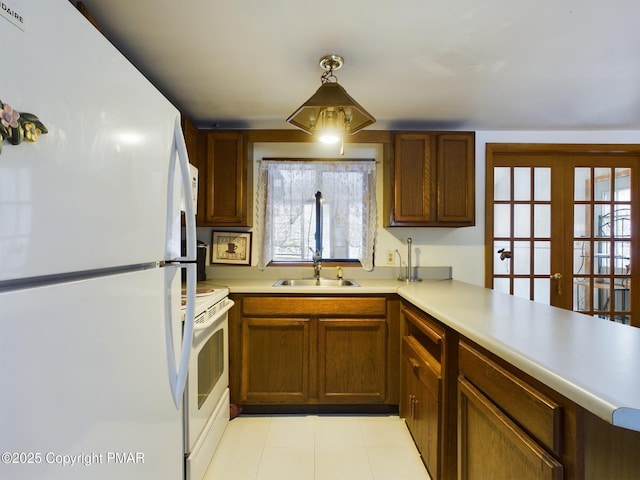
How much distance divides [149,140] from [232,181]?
1.68 meters

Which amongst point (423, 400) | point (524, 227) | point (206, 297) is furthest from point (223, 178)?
point (524, 227)

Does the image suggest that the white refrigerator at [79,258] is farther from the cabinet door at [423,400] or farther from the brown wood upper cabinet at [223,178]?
the brown wood upper cabinet at [223,178]

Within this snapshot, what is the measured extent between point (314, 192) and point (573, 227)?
7.57 feet

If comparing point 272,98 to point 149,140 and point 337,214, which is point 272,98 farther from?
point 149,140

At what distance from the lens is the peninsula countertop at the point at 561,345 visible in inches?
27.1

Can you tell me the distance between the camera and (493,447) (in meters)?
1.07

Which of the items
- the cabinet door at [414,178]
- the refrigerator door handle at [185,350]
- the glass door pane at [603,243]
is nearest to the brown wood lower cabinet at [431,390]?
the cabinet door at [414,178]

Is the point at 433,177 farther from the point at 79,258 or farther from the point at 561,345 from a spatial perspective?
the point at 79,258

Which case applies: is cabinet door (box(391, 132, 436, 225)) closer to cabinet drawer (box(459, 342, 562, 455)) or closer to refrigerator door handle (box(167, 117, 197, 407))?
cabinet drawer (box(459, 342, 562, 455))

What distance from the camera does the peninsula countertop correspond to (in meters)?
0.69

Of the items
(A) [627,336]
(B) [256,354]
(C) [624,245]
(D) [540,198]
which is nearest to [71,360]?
(A) [627,336]

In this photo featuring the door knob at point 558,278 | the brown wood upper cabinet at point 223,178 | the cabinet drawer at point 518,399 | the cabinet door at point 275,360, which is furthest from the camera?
the door knob at point 558,278

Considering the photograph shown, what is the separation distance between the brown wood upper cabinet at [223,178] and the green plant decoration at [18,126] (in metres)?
2.02

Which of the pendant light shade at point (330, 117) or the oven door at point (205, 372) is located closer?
the oven door at point (205, 372)
